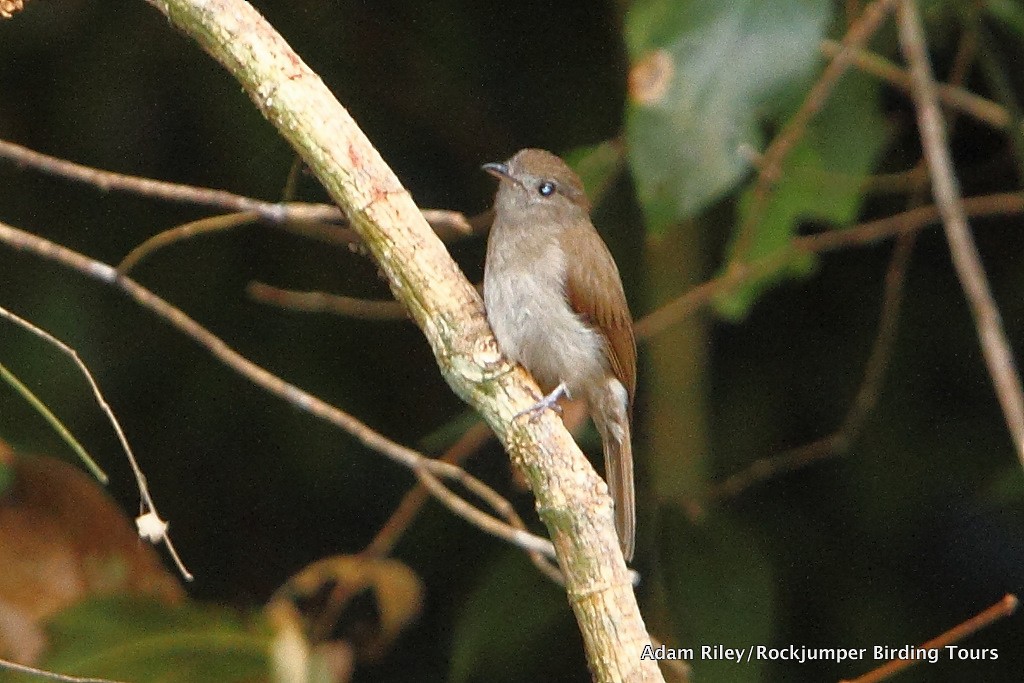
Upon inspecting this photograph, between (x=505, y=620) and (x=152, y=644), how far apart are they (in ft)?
2.72

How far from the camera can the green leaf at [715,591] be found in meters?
2.86

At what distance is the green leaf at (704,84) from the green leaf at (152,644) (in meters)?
1.36

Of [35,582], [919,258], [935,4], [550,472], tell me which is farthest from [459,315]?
[919,258]

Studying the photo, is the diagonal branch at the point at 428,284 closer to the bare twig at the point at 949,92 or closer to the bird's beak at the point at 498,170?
the bird's beak at the point at 498,170

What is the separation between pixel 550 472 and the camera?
1.70 meters

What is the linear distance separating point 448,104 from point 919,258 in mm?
1379

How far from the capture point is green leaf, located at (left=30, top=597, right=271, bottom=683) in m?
2.72

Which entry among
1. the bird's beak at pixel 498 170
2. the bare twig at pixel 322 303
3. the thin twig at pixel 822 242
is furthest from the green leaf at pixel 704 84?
the bare twig at pixel 322 303

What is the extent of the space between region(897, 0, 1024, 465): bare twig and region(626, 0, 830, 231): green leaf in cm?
39

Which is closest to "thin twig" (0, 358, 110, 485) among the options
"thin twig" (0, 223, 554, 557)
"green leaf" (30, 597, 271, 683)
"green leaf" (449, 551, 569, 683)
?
"thin twig" (0, 223, 554, 557)

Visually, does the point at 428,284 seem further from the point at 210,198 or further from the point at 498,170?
the point at 498,170

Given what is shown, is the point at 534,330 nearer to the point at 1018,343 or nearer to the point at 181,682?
the point at 181,682

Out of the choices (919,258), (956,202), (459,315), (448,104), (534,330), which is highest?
(448,104)

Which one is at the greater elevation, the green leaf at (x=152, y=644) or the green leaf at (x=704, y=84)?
the green leaf at (x=704, y=84)
